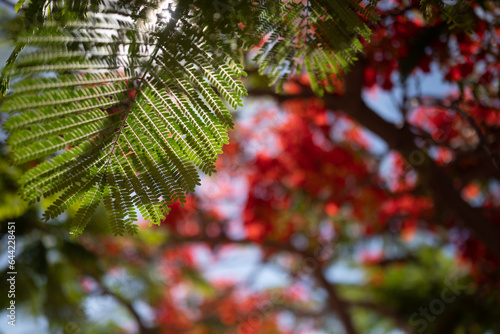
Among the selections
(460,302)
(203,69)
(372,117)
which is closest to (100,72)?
(203,69)

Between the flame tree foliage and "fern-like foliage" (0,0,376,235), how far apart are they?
2 cm

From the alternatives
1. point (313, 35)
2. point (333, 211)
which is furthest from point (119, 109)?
point (333, 211)

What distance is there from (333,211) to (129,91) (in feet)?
17.7

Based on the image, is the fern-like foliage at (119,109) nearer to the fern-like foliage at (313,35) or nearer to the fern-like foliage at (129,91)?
the fern-like foliage at (129,91)

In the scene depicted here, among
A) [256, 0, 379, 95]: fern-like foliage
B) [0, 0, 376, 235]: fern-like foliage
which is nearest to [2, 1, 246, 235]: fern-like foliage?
[0, 0, 376, 235]: fern-like foliage

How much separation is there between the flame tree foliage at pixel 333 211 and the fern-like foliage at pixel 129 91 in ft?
0.06

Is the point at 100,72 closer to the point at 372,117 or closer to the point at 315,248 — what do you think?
the point at 372,117

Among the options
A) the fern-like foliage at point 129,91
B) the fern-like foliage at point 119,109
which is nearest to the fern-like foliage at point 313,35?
the fern-like foliage at point 129,91

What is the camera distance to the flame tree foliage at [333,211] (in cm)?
269

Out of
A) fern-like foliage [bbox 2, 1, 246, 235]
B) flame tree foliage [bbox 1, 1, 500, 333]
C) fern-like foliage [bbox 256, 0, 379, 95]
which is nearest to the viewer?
fern-like foliage [bbox 2, 1, 246, 235]

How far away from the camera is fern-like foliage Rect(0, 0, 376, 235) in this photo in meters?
1.13

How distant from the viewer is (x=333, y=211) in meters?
6.24

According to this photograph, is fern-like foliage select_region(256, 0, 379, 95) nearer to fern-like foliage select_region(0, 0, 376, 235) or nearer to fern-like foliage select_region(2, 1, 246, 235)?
fern-like foliage select_region(0, 0, 376, 235)

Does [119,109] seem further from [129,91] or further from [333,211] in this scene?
[333,211]
